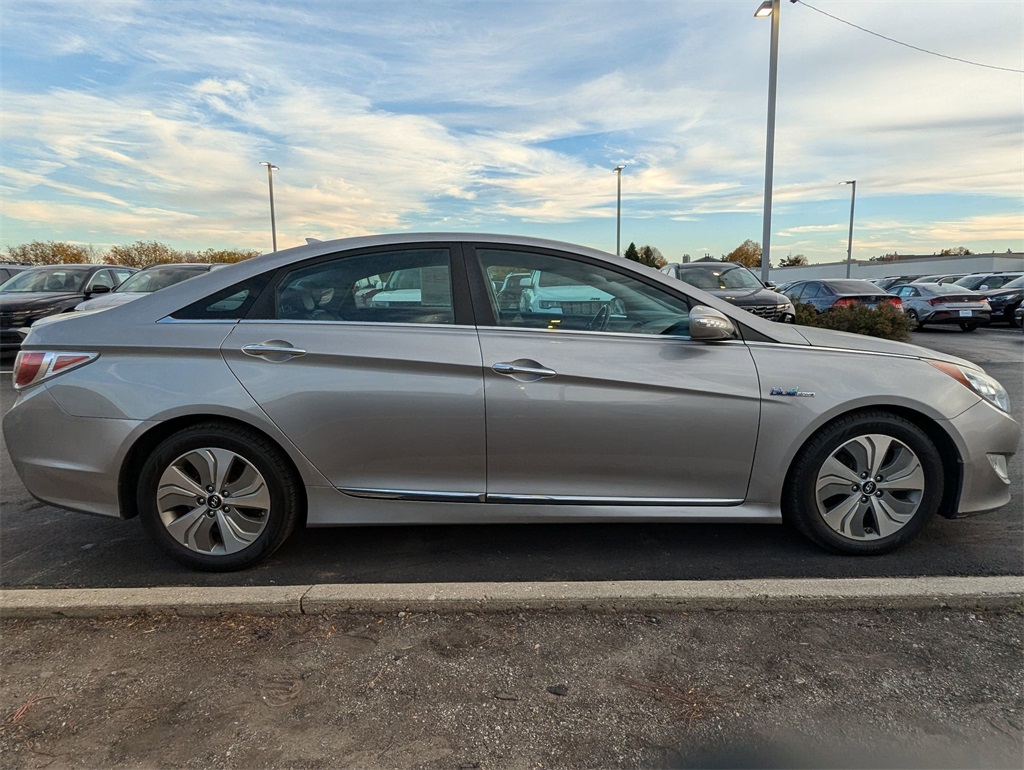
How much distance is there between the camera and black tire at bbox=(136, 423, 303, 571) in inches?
114

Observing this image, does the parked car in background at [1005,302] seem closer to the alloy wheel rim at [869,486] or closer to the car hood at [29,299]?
the alloy wheel rim at [869,486]

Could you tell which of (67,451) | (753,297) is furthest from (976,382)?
(753,297)

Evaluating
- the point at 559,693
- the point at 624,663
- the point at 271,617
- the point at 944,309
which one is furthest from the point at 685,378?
the point at 944,309

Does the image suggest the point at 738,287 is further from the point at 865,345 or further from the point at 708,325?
the point at 708,325

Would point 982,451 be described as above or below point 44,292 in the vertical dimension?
below

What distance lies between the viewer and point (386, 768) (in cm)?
181

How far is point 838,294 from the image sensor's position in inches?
608

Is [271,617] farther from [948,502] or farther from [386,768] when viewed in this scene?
[948,502]

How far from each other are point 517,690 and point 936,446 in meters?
2.36

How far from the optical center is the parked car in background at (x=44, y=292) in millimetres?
9883

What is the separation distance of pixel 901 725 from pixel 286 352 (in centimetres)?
274

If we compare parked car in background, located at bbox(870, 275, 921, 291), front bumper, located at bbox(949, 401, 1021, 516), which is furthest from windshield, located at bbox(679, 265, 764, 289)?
parked car in background, located at bbox(870, 275, 921, 291)

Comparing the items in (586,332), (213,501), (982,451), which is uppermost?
(586,332)

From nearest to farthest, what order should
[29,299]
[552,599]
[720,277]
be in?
[552,599], [29,299], [720,277]
